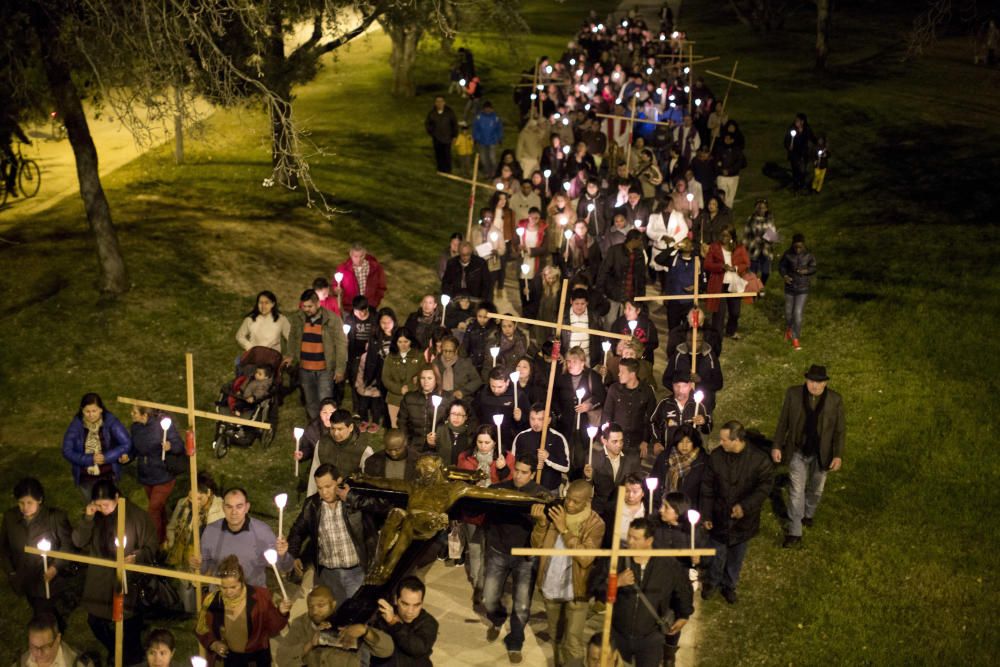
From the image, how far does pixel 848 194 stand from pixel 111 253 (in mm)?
15013

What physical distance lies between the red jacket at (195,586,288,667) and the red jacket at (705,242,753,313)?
8.35 metres

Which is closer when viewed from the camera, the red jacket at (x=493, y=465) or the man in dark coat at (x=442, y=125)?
the red jacket at (x=493, y=465)

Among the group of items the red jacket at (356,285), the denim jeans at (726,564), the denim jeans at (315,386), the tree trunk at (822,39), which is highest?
the tree trunk at (822,39)

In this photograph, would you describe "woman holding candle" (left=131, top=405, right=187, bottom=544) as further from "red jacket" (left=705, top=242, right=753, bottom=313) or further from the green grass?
"red jacket" (left=705, top=242, right=753, bottom=313)

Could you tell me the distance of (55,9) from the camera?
49.6ft

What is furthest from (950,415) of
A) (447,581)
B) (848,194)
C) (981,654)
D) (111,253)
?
(111,253)

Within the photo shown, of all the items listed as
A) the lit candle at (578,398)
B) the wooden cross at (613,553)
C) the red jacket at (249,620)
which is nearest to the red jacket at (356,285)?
the lit candle at (578,398)

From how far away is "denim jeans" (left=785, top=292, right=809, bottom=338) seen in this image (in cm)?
1616

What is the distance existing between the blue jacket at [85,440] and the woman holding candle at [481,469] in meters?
3.22

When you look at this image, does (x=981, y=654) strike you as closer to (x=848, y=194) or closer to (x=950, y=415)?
(x=950, y=415)

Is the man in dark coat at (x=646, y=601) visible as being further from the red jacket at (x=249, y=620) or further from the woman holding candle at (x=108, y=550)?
the woman holding candle at (x=108, y=550)

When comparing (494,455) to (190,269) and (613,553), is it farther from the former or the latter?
(190,269)

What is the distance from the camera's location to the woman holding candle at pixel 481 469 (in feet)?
34.6

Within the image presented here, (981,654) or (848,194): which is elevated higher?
(848,194)
